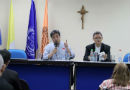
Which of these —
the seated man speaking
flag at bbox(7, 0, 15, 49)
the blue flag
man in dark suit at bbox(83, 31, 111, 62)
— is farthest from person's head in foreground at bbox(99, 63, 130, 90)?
flag at bbox(7, 0, 15, 49)

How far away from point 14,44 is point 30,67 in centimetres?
236

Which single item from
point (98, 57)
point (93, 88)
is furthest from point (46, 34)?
point (93, 88)

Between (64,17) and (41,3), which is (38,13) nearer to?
(41,3)

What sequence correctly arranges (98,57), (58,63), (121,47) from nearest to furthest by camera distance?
(58,63)
(98,57)
(121,47)

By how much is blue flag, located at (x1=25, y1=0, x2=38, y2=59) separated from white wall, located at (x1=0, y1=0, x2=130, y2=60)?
0.13 m

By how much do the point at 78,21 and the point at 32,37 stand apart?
1.25 m

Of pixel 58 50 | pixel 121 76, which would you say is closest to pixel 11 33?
pixel 58 50

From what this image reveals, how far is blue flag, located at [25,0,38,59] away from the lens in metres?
5.56

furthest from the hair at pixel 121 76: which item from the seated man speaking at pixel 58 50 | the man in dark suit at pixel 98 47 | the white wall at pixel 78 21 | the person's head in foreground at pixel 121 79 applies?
the white wall at pixel 78 21

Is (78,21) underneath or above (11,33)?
above

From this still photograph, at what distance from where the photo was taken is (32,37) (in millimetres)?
5578

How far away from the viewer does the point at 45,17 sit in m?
5.61

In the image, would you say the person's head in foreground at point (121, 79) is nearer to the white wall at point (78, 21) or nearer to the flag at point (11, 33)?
the white wall at point (78, 21)

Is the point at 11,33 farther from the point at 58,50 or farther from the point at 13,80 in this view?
the point at 13,80
